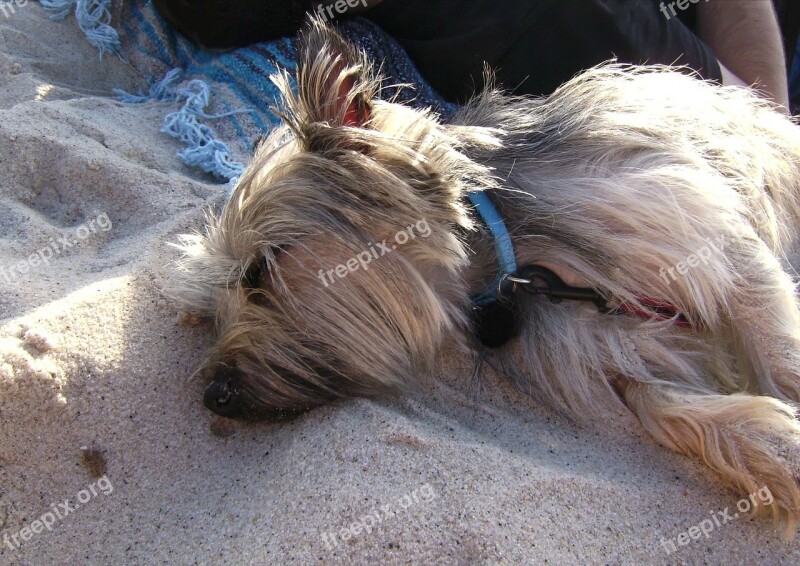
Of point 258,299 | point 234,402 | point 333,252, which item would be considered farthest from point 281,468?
point 333,252

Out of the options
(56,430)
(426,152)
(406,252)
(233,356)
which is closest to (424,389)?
(406,252)

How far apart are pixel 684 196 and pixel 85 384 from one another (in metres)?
2.17

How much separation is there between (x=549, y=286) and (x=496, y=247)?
0.24 metres

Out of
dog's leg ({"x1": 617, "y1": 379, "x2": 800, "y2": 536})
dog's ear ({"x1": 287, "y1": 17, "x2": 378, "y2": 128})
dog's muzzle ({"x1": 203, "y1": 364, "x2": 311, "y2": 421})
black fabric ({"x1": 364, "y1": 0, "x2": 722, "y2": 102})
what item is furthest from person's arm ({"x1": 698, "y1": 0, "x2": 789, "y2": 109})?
dog's muzzle ({"x1": 203, "y1": 364, "x2": 311, "y2": 421})

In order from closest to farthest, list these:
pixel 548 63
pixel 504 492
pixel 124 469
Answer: pixel 504 492 < pixel 124 469 < pixel 548 63

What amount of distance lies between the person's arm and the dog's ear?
109 inches

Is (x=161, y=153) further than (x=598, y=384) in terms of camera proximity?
Yes

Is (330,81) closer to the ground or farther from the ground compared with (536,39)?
farther from the ground

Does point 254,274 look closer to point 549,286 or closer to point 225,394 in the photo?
point 225,394

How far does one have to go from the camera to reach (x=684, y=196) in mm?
2346

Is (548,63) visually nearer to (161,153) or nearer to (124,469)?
(161,153)

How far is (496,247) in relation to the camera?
7.85ft

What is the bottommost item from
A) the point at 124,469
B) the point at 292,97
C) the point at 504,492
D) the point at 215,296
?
the point at 124,469

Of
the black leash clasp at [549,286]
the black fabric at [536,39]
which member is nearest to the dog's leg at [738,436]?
the black leash clasp at [549,286]
